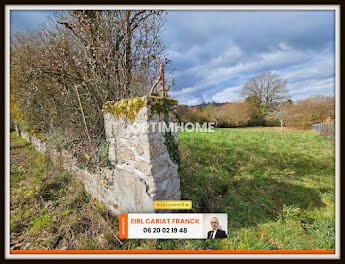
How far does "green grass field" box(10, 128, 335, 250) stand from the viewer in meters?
1.73

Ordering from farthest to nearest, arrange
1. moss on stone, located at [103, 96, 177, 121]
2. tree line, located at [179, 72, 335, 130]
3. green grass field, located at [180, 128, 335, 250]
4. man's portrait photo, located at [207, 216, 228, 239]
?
tree line, located at [179, 72, 335, 130]
green grass field, located at [180, 128, 335, 250]
man's portrait photo, located at [207, 216, 228, 239]
moss on stone, located at [103, 96, 177, 121]

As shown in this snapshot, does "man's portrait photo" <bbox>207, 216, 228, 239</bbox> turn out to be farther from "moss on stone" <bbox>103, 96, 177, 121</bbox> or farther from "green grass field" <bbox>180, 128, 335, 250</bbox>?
"moss on stone" <bbox>103, 96, 177, 121</bbox>

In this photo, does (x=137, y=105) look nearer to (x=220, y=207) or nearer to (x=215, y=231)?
(x=215, y=231)

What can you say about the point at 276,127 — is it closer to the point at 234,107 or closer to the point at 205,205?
the point at 234,107

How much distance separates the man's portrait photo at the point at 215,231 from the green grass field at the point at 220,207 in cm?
6

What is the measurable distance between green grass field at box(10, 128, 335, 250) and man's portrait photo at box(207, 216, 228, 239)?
6 cm

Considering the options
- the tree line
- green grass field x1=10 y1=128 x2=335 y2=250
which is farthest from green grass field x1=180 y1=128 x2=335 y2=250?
the tree line

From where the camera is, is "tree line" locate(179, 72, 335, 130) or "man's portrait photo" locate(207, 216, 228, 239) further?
"tree line" locate(179, 72, 335, 130)

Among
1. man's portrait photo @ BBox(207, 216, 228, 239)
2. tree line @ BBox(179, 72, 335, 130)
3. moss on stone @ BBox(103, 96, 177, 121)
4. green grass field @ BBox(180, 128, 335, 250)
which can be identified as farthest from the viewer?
tree line @ BBox(179, 72, 335, 130)

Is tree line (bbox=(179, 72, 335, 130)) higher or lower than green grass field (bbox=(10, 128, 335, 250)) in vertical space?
higher

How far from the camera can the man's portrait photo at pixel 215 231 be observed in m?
1.68

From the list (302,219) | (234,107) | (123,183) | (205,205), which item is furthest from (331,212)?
(234,107)

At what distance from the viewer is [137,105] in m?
1.53

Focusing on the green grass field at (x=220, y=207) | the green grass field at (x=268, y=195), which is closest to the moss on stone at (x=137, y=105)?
the green grass field at (x=220, y=207)
